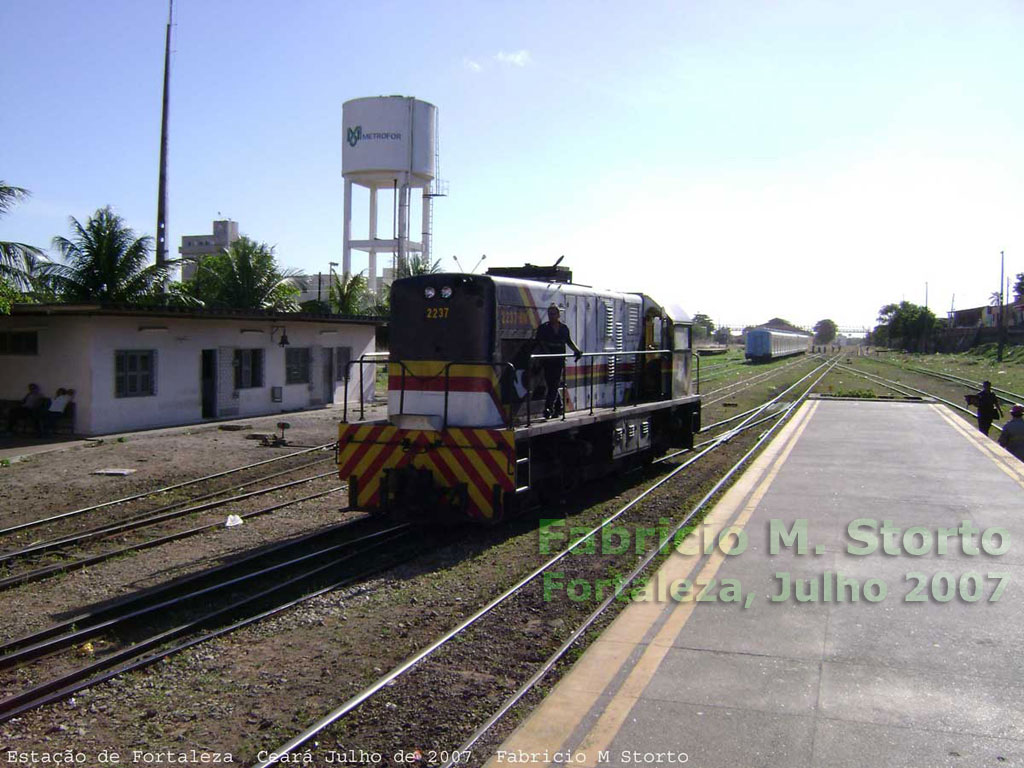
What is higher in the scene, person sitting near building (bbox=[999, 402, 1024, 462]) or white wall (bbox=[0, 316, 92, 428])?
white wall (bbox=[0, 316, 92, 428])

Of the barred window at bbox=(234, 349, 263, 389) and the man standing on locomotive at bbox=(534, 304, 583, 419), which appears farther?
the barred window at bbox=(234, 349, 263, 389)

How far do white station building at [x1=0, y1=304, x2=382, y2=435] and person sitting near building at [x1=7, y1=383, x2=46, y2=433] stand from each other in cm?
53

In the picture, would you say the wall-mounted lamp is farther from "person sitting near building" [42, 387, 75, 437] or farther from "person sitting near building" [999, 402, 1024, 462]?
"person sitting near building" [999, 402, 1024, 462]

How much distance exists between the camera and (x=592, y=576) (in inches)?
322

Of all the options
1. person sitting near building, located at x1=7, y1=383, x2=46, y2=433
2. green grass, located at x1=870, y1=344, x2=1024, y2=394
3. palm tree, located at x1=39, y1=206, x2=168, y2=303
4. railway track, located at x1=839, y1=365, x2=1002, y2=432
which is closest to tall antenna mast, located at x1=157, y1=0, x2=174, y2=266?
palm tree, located at x1=39, y1=206, x2=168, y2=303

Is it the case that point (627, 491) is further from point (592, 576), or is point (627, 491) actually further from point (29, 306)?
point (29, 306)

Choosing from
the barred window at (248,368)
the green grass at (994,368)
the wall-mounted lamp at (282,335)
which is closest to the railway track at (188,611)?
the barred window at (248,368)

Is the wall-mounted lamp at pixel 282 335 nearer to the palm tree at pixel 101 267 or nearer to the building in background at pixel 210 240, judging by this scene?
the palm tree at pixel 101 267

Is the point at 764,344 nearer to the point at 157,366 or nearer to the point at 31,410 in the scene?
the point at 157,366

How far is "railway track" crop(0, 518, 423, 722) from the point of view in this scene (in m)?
6.00

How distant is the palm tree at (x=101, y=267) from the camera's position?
24141 mm

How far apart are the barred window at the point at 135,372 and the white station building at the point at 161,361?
2 centimetres

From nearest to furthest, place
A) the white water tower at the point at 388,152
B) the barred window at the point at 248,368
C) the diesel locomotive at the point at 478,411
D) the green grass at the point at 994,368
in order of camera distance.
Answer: the diesel locomotive at the point at 478,411
the barred window at the point at 248,368
the green grass at the point at 994,368
the white water tower at the point at 388,152

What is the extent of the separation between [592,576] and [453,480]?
2310 mm
